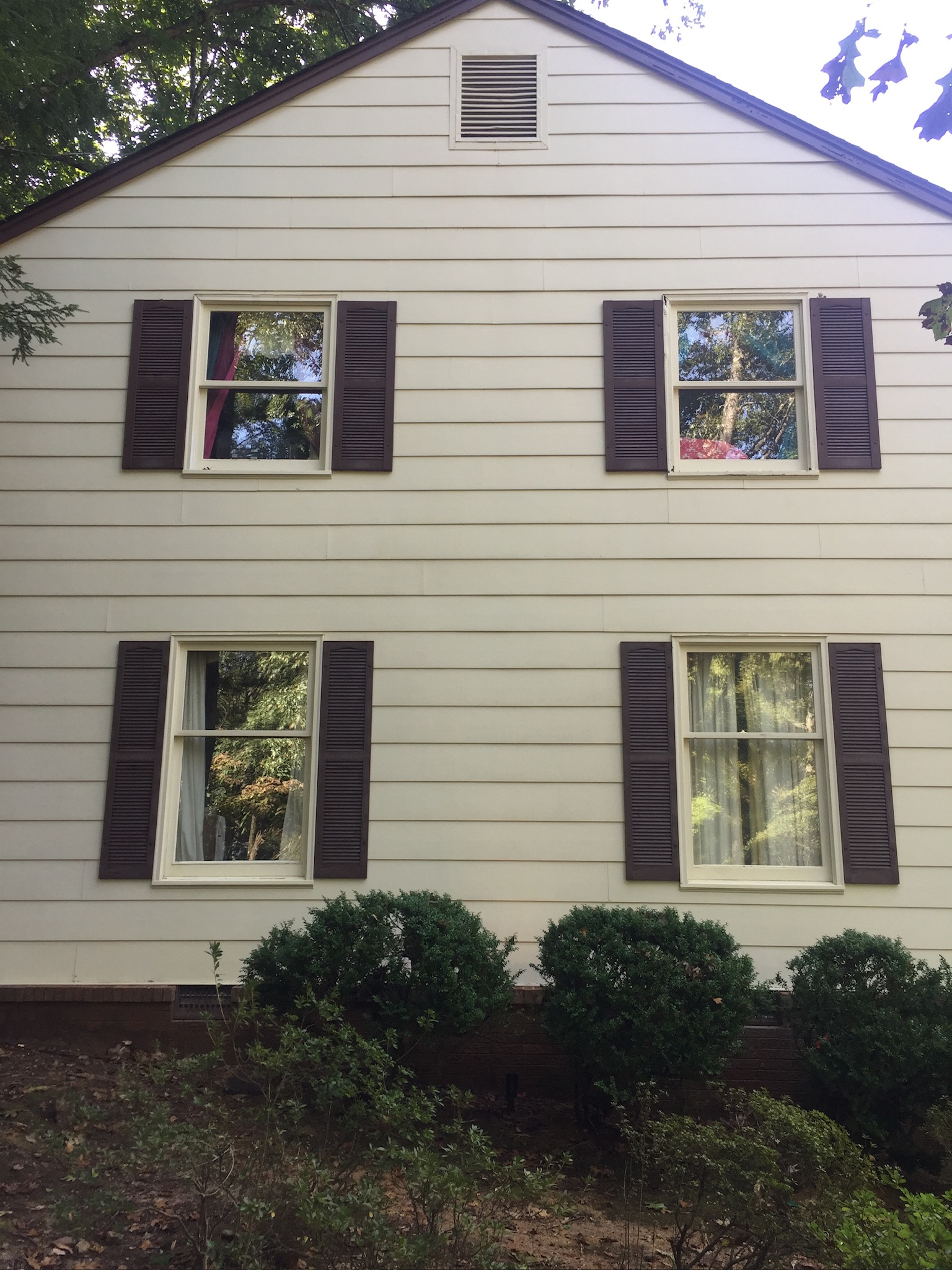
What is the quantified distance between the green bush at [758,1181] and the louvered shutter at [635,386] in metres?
4.74

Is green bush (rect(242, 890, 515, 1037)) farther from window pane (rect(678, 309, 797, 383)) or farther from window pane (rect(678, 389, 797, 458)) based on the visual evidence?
window pane (rect(678, 309, 797, 383))

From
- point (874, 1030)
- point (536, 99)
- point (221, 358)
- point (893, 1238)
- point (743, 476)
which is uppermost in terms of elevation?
point (536, 99)

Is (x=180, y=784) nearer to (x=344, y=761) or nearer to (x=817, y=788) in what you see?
(x=344, y=761)

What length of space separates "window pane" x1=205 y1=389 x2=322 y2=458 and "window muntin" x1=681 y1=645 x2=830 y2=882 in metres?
Answer: 3.55

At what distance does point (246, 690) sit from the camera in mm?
7629

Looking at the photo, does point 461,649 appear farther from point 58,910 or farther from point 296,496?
point 58,910

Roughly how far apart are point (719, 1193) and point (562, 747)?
353 cm

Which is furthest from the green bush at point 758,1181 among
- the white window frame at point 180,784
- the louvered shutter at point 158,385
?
the louvered shutter at point 158,385

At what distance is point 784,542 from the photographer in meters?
7.65

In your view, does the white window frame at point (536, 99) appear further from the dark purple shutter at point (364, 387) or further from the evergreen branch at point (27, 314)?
the evergreen branch at point (27, 314)

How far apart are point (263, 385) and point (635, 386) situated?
3019 millimetres

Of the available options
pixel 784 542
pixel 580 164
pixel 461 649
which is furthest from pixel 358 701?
pixel 580 164

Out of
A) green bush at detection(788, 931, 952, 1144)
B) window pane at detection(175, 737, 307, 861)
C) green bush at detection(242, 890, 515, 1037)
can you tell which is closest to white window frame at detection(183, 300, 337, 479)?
window pane at detection(175, 737, 307, 861)

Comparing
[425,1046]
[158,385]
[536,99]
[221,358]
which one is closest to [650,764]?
[425,1046]
